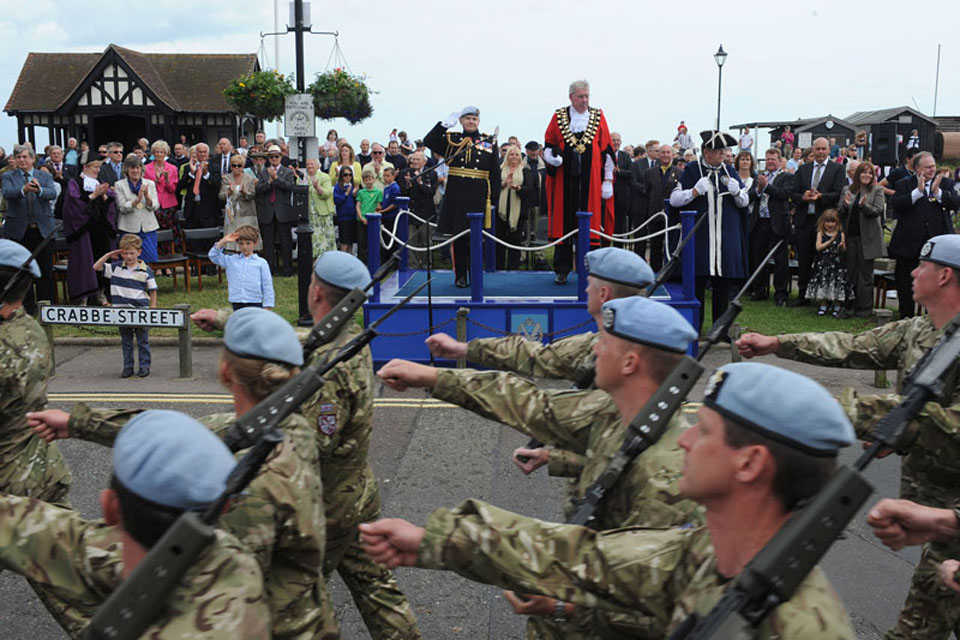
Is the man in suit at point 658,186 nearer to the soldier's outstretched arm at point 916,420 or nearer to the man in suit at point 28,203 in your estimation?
the man in suit at point 28,203

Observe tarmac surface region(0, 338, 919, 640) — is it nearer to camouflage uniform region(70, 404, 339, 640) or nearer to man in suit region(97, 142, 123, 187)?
camouflage uniform region(70, 404, 339, 640)

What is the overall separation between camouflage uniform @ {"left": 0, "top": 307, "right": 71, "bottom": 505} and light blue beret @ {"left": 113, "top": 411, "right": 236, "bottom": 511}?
2825 mm

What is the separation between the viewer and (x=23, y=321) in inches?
199

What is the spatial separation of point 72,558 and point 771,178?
15.6m

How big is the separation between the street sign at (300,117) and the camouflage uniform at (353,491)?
51.6ft

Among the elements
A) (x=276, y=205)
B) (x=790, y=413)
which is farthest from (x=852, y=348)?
(x=276, y=205)

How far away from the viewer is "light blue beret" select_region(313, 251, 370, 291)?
4.72 meters

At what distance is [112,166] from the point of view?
16.8m

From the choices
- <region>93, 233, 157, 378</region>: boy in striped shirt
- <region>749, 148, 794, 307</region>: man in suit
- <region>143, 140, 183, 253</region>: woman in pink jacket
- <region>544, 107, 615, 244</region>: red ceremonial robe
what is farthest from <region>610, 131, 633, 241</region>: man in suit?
<region>93, 233, 157, 378</region>: boy in striped shirt

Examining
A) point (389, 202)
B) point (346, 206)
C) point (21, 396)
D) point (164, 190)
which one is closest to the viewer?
point (21, 396)

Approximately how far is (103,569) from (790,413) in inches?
71.4

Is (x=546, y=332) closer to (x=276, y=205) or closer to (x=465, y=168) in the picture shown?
(x=465, y=168)

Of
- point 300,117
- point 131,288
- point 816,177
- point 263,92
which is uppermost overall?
point 263,92

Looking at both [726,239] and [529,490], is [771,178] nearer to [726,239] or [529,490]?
[726,239]
